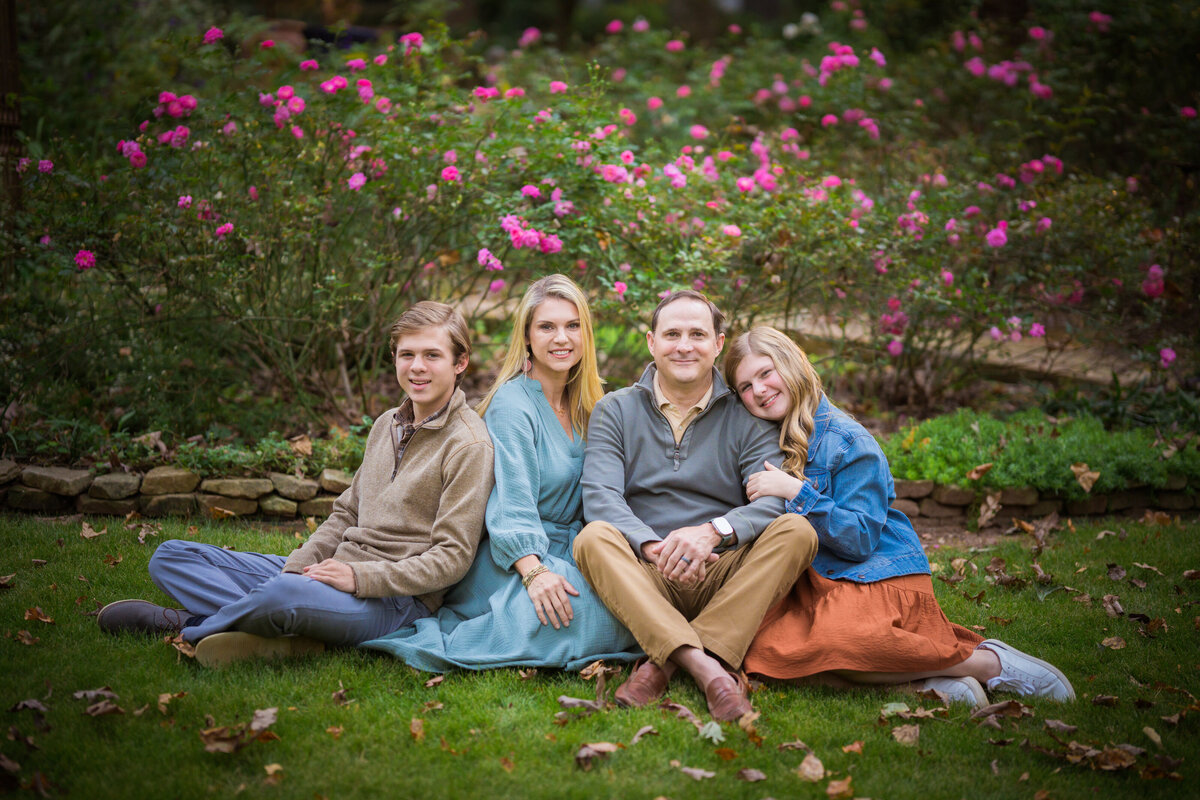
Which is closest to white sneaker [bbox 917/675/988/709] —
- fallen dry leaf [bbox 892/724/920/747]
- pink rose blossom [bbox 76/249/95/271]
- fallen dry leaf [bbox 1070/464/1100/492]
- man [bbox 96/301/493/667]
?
fallen dry leaf [bbox 892/724/920/747]

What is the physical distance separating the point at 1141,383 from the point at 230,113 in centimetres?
603

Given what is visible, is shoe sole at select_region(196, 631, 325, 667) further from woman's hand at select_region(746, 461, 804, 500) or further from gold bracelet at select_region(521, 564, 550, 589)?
woman's hand at select_region(746, 461, 804, 500)

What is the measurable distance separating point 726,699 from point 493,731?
29.5 inches

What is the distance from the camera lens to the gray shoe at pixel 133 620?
3455 mm

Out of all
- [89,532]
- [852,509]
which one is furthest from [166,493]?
[852,509]

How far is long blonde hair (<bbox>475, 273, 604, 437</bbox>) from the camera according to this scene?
361 centimetres

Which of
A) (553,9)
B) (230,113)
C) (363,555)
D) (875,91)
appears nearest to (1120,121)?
(875,91)

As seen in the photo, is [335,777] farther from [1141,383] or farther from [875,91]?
[875,91]

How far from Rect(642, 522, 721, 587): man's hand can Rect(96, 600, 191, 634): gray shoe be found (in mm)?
1810

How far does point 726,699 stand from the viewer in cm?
297

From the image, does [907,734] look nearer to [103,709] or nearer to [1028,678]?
[1028,678]

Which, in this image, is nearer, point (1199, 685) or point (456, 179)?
point (1199, 685)

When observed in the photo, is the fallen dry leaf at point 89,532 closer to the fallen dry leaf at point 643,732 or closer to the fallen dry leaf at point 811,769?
the fallen dry leaf at point 643,732

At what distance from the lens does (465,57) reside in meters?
5.22
